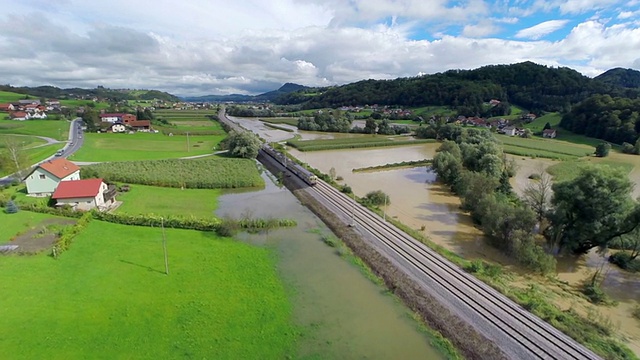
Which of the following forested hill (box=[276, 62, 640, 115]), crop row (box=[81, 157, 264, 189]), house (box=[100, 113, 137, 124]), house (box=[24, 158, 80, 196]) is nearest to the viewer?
house (box=[24, 158, 80, 196])

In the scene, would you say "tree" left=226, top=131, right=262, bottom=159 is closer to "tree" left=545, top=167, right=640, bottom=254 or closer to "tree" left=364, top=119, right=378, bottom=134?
"tree" left=545, top=167, right=640, bottom=254

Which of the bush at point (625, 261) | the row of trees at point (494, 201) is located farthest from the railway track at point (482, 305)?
the bush at point (625, 261)

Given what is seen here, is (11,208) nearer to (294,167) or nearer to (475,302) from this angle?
(294,167)

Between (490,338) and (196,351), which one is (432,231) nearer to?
(490,338)

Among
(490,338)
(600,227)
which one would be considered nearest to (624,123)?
(600,227)

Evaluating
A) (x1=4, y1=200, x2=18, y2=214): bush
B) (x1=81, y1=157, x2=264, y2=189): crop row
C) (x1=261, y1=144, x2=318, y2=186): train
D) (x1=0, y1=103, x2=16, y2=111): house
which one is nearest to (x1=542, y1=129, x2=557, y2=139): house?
(x1=261, y1=144, x2=318, y2=186): train
